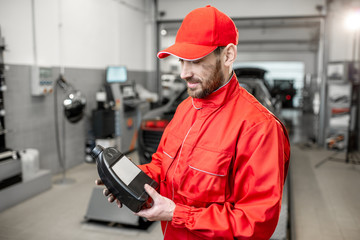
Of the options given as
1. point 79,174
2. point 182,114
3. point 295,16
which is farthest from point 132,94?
point 182,114

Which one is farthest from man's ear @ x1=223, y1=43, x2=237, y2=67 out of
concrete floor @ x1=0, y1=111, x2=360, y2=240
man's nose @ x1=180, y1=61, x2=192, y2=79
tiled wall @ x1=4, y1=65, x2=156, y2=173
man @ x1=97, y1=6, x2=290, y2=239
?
tiled wall @ x1=4, y1=65, x2=156, y2=173

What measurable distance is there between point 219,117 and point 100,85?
4879 millimetres

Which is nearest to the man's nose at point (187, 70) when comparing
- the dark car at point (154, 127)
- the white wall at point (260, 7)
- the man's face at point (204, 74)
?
the man's face at point (204, 74)

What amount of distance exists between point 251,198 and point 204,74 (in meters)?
0.45

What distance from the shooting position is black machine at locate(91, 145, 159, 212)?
1.12 meters

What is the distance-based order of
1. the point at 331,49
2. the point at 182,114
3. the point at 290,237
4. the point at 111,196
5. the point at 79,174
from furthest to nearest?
the point at 331,49 < the point at 79,174 < the point at 290,237 < the point at 182,114 < the point at 111,196

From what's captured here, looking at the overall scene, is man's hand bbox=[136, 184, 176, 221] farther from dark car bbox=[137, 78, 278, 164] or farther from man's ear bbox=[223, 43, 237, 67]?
dark car bbox=[137, 78, 278, 164]

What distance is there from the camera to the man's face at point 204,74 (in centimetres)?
113

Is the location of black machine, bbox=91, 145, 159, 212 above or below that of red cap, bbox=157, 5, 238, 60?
below

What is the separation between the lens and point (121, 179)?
1150 mm

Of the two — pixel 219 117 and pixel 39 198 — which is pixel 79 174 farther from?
pixel 219 117

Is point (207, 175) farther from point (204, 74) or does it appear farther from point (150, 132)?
point (150, 132)

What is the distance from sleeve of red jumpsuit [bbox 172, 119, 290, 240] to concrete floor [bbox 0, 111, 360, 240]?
196 cm

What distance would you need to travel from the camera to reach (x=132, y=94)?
20.1ft
